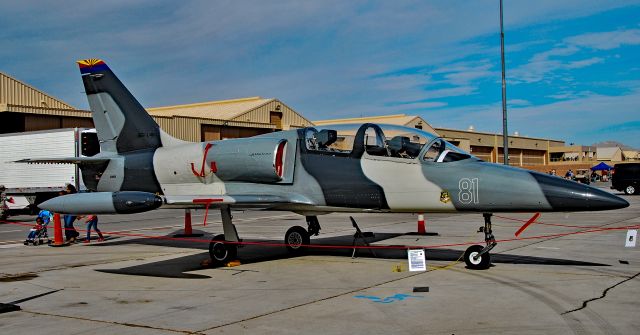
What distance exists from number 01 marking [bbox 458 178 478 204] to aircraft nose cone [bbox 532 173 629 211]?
1035 millimetres

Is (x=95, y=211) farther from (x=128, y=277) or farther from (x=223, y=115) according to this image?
(x=223, y=115)

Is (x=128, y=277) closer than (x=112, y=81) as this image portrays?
Yes

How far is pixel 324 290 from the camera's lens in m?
9.17

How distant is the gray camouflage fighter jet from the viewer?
33.4 ft

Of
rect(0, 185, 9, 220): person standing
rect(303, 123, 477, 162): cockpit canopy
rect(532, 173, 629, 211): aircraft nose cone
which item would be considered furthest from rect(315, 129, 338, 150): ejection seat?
rect(0, 185, 9, 220): person standing

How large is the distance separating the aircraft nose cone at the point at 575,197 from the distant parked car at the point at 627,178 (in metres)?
37.5

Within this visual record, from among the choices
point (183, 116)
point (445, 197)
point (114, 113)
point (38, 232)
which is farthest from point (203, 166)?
point (183, 116)

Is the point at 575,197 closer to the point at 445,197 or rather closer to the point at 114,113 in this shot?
the point at 445,197

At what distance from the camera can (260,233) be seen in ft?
62.7

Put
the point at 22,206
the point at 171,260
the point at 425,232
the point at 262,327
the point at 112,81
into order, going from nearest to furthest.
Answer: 1. the point at 262,327
2. the point at 171,260
3. the point at 112,81
4. the point at 425,232
5. the point at 22,206

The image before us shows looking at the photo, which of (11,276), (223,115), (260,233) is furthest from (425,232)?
(223,115)

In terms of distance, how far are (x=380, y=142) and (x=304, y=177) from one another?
168 centimetres

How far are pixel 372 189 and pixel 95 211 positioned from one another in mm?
4939

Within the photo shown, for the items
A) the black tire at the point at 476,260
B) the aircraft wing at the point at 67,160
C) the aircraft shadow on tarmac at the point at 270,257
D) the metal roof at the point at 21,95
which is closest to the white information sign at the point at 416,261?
the black tire at the point at 476,260
